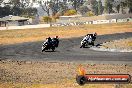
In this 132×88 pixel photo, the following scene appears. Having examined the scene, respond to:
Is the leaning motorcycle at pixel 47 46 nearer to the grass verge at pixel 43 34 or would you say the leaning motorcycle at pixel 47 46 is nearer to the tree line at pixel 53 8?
the grass verge at pixel 43 34

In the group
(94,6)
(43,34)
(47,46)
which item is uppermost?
(94,6)

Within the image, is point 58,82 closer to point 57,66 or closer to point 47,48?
point 57,66

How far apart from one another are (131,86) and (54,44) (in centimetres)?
1572

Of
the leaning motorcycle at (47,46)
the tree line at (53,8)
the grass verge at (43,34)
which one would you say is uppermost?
the tree line at (53,8)

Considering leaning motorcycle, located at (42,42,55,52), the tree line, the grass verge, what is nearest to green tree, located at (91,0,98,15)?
the tree line

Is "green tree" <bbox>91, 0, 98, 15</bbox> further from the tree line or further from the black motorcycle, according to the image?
the black motorcycle

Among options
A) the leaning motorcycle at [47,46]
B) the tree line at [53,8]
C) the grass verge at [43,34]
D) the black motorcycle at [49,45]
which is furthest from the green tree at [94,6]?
the leaning motorcycle at [47,46]

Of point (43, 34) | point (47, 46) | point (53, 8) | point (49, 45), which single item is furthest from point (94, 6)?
point (47, 46)

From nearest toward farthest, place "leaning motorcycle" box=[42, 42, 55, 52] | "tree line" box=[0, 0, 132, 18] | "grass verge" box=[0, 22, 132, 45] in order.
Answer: "leaning motorcycle" box=[42, 42, 55, 52] → "grass verge" box=[0, 22, 132, 45] → "tree line" box=[0, 0, 132, 18]

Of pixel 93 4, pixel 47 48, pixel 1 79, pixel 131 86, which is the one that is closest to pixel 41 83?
pixel 1 79

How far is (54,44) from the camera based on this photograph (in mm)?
27734

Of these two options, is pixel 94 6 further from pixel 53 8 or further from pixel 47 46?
pixel 47 46

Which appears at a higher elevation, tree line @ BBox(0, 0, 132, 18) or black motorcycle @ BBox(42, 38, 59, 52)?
tree line @ BBox(0, 0, 132, 18)

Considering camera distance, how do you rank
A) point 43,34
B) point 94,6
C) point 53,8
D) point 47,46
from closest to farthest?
point 47,46, point 43,34, point 53,8, point 94,6
